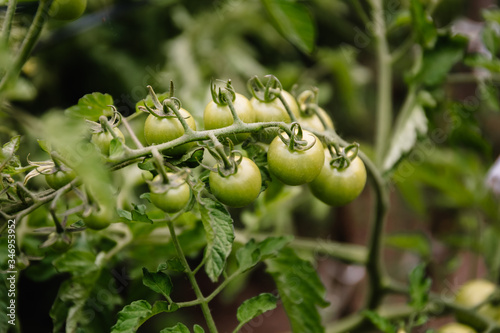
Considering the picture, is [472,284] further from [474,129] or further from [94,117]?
[94,117]

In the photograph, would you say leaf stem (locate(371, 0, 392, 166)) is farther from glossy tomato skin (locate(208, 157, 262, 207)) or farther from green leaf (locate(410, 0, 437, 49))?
glossy tomato skin (locate(208, 157, 262, 207))

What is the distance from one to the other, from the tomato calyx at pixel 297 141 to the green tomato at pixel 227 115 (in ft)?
0.13

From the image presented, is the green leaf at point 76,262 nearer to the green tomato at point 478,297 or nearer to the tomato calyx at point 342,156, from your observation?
the tomato calyx at point 342,156

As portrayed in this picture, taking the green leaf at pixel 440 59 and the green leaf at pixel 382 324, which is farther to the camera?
the green leaf at pixel 440 59

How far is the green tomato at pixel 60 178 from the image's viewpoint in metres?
0.32

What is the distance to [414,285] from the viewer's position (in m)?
0.52

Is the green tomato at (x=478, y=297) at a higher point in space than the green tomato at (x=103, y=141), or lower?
lower

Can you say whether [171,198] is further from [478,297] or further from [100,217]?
[478,297]

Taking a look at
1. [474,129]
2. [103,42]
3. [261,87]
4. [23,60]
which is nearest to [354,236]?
[474,129]

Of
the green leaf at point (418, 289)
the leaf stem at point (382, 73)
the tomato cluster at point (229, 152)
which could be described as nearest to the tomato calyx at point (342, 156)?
the tomato cluster at point (229, 152)

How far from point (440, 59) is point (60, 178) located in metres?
0.55

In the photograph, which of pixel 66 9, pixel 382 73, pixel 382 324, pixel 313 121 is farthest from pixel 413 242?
pixel 66 9

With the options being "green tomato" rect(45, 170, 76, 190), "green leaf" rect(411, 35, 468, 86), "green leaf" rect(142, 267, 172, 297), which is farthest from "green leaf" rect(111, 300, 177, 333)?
"green leaf" rect(411, 35, 468, 86)

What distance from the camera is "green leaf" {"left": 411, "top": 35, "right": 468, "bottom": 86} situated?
2.03 ft
